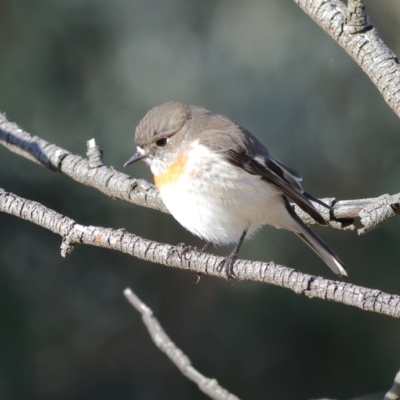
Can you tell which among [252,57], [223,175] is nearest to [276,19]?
[252,57]

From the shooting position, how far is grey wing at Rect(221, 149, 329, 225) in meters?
3.54

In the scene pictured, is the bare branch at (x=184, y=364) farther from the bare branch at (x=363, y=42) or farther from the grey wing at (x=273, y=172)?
the bare branch at (x=363, y=42)

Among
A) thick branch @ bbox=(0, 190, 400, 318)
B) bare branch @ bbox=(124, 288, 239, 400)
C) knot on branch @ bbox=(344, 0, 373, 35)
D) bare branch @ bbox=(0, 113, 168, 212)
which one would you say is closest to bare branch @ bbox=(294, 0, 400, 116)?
knot on branch @ bbox=(344, 0, 373, 35)

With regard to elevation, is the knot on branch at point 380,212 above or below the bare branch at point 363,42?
below

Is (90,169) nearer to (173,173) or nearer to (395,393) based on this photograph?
(173,173)

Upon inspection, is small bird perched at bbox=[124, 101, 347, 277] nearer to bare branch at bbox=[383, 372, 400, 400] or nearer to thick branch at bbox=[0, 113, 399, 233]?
thick branch at bbox=[0, 113, 399, 233]

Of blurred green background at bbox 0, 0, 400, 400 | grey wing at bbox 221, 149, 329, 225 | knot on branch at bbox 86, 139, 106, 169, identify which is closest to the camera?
grey wing at bbox 221, 149, 329, 225

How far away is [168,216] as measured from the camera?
16.7ft

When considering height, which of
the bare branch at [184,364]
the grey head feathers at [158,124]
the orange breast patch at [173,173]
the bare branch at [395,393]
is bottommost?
the bare branch at [395,393]

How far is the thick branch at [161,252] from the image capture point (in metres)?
2.35

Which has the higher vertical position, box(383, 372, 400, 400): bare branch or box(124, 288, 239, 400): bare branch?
box(124, 288, 239, 400): bare branch

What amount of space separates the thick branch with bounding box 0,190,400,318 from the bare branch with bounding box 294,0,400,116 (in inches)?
46.0

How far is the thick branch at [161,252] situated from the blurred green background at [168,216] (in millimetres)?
1938

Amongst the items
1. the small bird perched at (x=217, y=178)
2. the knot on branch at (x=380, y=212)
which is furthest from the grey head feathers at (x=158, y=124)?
the knot on branch at (x=380, y=212)
